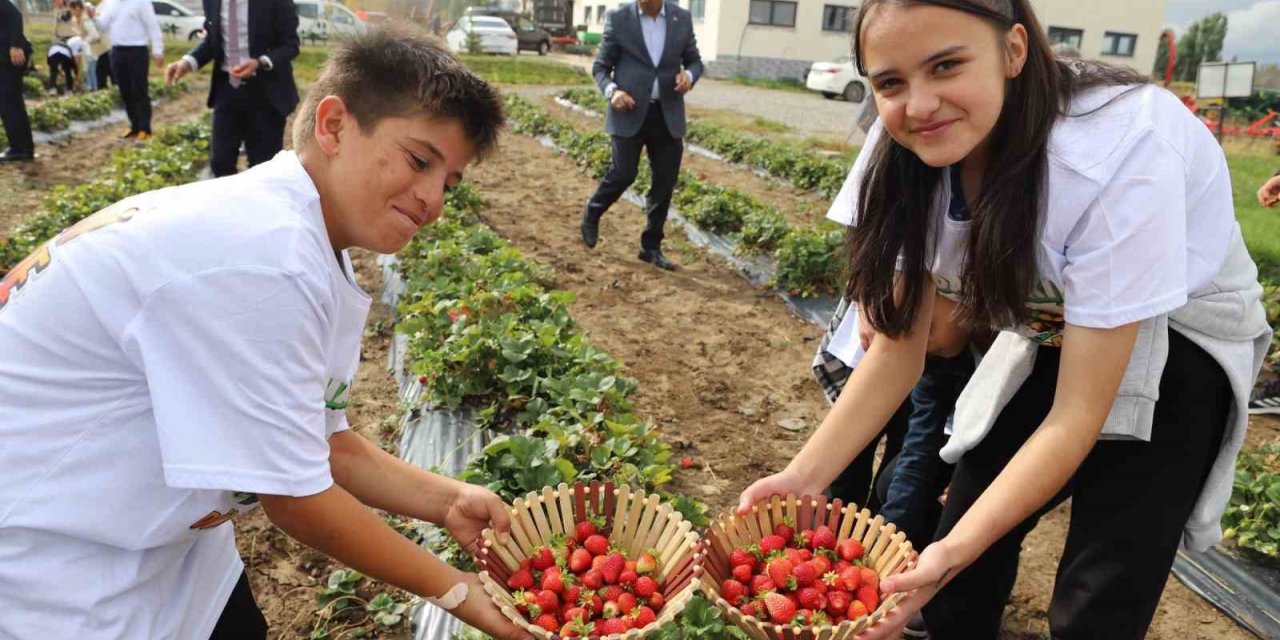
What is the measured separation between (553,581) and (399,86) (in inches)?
41.6

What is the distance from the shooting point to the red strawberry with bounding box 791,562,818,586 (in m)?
1.88

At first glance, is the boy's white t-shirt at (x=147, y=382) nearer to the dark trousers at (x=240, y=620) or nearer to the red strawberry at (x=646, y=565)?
the dark trousers at (x=240, y=620)

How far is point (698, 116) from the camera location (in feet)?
53.5

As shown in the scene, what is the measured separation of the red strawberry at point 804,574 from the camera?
188 cm

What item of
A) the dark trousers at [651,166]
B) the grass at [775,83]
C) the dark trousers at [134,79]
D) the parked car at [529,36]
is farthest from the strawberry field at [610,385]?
the parked car at [529,36]

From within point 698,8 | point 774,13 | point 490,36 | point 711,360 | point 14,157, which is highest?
point 698,8

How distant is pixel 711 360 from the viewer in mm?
4660

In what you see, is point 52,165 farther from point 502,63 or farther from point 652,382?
point 502,63

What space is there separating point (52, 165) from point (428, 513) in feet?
29.4

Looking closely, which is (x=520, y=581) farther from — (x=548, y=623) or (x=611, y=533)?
(x=611, y=533)

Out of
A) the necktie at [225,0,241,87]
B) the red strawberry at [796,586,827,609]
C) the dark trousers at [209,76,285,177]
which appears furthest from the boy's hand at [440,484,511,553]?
the necktie at [225,0,241,87]

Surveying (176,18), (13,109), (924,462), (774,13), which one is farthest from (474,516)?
(774,13)

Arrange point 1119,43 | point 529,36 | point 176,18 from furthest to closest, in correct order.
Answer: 1. point 529,36
2. point 1119,43
3. point 176,18

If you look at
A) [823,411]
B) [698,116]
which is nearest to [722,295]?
[823,411]
